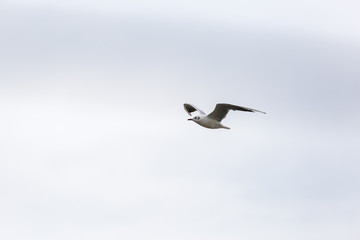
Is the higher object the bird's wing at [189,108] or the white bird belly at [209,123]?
the bird's wing at [189,108]

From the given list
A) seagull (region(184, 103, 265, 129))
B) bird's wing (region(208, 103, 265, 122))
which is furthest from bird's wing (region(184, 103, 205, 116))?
bird's wing (region(208, 103, 265, 122))

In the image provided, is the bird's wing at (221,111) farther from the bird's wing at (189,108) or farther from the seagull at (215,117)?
the bird's wing at (189,108)

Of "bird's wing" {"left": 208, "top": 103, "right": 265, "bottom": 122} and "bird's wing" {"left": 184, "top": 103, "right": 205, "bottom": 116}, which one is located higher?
"bird's wing" {"left": 184, "top": 103, "right": 205, "bottom": 116}

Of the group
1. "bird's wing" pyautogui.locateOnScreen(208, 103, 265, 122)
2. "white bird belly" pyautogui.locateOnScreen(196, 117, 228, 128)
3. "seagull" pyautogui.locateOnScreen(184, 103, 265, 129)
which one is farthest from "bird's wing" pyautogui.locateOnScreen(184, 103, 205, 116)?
"bird's wing" pyautogui.locateOnScreen(208, 103, 265, 122)

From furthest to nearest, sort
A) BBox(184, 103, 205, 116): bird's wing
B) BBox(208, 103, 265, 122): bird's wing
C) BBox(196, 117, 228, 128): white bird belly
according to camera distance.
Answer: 1. BBox(184, 103, 205, 116): bird's wing
2. BBox(196, 117, 228, 128): white bird belly
3. BBox(208, 103, 265, 122): bird's wing

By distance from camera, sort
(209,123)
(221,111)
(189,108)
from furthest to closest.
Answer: (189,108), (209,123), (221,111)

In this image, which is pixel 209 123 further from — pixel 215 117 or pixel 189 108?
pixel 189 108

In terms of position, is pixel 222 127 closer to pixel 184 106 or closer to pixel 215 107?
pixel 215 107

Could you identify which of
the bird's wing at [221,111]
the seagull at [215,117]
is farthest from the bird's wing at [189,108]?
the bird's wing at [221,111]

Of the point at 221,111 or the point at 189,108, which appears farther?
the point at 189,108

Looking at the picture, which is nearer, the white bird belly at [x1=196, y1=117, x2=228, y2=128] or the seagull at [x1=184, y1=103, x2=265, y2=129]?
the seagull at [x1=184, y1=103, x2=265, y2=129]

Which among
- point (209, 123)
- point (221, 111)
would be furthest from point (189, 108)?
point (221, 111)

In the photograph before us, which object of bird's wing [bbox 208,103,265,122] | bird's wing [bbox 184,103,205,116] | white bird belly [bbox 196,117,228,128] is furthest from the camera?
bird's wing [bbox 184,103,205,116]

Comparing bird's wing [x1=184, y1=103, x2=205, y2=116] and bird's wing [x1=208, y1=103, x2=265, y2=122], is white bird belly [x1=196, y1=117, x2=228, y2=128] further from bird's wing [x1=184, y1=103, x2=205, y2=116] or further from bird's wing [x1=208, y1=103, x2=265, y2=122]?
bird's wing [x1=184, y1=103, x2=205, y2=116]
